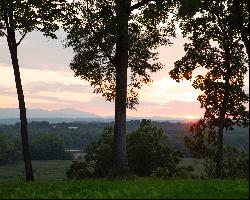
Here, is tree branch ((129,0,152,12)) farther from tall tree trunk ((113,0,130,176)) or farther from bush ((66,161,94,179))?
bush ((66,161,94,179))

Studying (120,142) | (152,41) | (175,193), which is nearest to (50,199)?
(175,193)

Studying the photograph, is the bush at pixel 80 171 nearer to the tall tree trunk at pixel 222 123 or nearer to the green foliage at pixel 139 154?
the green foliage at pixel 139 154

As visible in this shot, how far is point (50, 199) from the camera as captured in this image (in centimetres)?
1936

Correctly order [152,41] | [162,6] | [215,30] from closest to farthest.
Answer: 1. [162,6]
2. [152,41]
3. [215,30]

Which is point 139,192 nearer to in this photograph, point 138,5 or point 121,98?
point 121,98

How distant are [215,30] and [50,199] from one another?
808 inches

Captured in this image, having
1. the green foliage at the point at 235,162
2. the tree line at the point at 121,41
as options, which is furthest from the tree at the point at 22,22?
the green foliage at the point at 235,162

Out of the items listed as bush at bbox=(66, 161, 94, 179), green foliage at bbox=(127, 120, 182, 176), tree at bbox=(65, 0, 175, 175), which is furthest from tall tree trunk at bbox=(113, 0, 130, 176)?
bush at bbox=(66, 161, 94, 179)

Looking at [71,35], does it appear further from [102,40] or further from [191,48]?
[191,48]

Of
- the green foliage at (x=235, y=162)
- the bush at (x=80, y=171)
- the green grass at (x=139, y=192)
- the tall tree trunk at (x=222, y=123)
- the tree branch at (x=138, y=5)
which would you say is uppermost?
the tree branch at (x=138, y=5)

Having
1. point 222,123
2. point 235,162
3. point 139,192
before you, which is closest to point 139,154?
point 235,162

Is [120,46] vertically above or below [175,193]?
above

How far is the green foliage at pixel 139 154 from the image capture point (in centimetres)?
6800

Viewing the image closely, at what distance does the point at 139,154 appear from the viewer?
68500 mm
